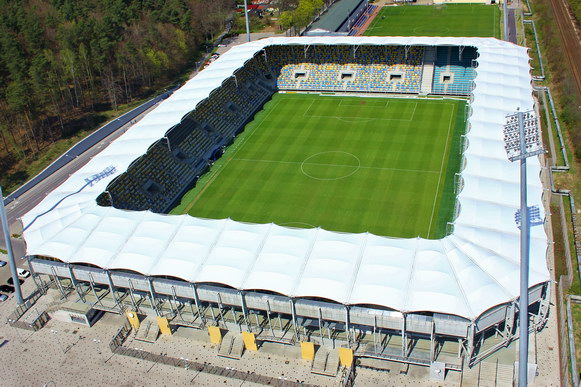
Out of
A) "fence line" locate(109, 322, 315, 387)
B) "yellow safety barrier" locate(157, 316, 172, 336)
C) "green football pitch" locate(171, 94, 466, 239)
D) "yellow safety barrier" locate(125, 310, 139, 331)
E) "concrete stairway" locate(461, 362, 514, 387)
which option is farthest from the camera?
"green football pitch" locate(171, 94, 466, 239)

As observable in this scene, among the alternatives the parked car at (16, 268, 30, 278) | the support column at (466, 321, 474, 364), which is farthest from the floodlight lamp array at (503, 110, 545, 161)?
the parked car at (16, 268, 30, 278)

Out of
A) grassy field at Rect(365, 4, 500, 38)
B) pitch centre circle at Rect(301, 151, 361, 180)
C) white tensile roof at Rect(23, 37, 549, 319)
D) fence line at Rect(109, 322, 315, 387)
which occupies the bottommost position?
fence line at Rect(109, 322, 315, 387)

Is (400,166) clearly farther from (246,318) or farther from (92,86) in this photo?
(92,86)

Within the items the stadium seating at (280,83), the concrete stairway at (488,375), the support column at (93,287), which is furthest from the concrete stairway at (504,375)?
the stadium seating at (280,83)

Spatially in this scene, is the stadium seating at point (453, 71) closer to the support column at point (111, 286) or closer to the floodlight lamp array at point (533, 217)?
the floodlight lamp array at point (533, 217)

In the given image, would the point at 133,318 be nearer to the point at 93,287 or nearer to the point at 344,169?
the point at 93,287

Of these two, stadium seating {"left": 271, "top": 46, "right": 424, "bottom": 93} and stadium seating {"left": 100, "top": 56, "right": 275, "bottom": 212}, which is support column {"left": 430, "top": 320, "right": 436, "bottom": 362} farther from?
stadium seating {"left": 271, "top": 46, "right": 424, "bottom": 93}
